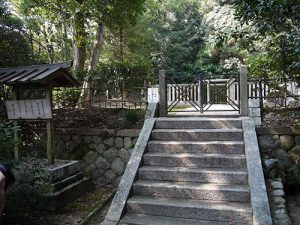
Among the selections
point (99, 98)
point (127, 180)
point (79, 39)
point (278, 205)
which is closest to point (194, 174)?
point (127, 180)

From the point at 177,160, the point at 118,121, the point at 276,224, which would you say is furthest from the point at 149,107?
the point at 276,224

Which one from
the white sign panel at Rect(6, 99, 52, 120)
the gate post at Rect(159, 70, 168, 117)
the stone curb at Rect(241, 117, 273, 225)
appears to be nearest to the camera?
the stone curb at Rect(241, 117, 273, 225)

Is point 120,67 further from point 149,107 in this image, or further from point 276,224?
point 276,224

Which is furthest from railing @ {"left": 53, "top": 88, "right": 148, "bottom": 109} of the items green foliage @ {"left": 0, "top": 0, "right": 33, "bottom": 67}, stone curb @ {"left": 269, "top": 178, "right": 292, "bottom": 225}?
stone curb @ {"left": 269, "top": 178, "right": 292, "bottom": 225}

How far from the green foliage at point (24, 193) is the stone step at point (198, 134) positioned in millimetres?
→ 2594

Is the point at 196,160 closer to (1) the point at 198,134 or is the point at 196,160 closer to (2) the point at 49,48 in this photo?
(1) the point at 198,134

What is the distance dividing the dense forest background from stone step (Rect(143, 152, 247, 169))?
2.07 metres

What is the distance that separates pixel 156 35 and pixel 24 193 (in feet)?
68.6

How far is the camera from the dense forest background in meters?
6.03

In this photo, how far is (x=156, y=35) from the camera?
2391 cm

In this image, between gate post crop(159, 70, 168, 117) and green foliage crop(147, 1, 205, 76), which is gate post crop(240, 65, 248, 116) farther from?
green foliage crop(147, 1, 205, 76)

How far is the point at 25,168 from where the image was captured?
5.05 m

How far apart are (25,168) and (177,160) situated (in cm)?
278

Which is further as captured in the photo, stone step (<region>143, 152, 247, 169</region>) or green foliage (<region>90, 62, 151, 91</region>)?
green foliage (<region>90, 62, 151, 91</region>)
